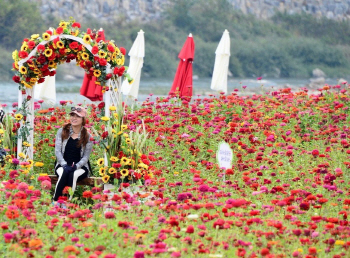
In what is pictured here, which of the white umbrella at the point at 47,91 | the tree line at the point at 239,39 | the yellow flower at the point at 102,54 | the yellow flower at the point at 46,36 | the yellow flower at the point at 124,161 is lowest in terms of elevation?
the yellow flower at the point at 124,161

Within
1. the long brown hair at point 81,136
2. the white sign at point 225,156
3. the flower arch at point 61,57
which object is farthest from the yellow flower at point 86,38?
the white sign at point 225,156

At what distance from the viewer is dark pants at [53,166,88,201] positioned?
494 centimetres

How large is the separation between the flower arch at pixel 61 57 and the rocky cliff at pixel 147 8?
43.8 m

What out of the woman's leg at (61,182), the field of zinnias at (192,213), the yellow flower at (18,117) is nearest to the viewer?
the field of zinnias at (192,213)

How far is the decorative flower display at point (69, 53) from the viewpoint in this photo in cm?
553

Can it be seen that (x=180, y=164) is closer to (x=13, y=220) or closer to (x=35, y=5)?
(x=13, y=220)

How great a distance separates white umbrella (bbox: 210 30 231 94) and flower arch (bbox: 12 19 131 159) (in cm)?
666

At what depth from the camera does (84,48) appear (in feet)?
18.5

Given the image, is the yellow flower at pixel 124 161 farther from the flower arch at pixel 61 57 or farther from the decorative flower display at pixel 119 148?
the flower arch at pixel 61 57

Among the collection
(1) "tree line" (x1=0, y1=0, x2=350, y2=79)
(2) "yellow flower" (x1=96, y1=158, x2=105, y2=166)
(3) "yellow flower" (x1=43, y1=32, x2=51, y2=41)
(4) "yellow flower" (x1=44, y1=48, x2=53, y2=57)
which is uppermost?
(1) "tree line" (x1=0, y1=0, x2=350, y2=79)

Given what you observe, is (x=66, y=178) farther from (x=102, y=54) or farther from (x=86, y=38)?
(x=86, y=38)

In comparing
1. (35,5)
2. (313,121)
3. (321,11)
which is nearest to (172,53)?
(35,5)

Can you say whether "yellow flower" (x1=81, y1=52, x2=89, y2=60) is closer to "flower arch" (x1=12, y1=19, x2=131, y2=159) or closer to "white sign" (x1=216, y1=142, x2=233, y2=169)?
"flower arch" (x1=12, y1=19, x2=131, y2=159)

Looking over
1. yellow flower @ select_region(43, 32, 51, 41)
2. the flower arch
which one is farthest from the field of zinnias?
yellow flower @ select_region(43, 32, 51, 41)
